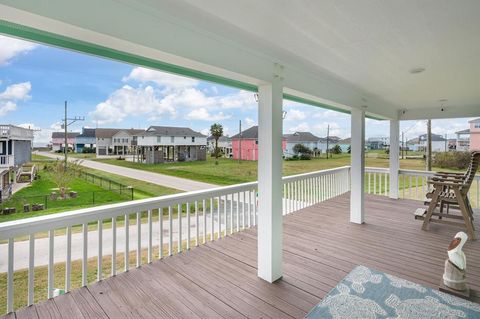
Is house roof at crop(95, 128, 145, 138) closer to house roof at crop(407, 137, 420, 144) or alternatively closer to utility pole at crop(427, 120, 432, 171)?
house roof at crop(407, 137, 420, 144)

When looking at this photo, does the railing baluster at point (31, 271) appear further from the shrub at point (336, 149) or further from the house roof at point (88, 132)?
the shrub at point (336, 149)

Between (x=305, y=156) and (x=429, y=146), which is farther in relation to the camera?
(x=429, y=146)

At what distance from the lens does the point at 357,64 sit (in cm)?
280

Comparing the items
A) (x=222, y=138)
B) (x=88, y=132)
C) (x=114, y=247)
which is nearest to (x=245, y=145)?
(x=222, y=138)

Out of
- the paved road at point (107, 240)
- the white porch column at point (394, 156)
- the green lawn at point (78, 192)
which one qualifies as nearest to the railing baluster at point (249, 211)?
the paved road at point (107, 240)

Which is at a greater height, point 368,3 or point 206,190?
point 368,3

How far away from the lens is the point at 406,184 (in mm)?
6461

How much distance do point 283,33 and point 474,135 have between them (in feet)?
20.7

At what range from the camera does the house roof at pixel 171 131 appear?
292 centimetres

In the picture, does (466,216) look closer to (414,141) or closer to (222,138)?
(414,141)

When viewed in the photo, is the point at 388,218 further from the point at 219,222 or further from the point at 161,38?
the point at 161,38

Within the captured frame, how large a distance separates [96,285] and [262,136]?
2.25 m

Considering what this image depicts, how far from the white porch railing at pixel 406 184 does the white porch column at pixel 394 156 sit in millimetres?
236

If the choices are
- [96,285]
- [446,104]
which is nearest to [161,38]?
[96,285]
